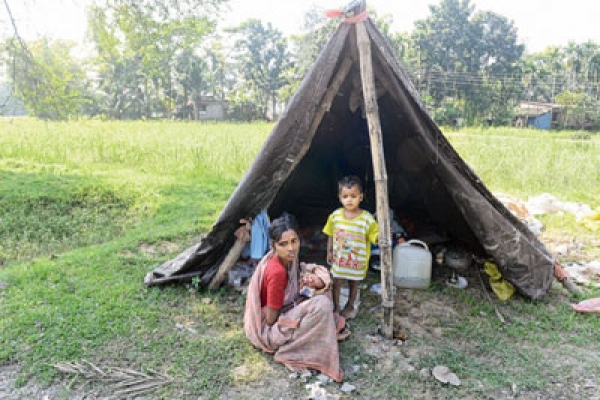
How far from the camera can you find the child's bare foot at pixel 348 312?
3.65 meters

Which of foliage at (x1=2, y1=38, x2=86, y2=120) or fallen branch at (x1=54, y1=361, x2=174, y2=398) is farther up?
foliage at (x1=2, y1=38, x2=86, y2=120)

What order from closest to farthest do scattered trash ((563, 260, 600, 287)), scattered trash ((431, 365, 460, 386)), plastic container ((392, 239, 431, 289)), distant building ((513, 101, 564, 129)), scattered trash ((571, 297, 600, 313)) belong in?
scattered trash ((431, 365, 460, 386)), scattered trash ((571, 297, 600, 313)), plastic container ((392, 239, 431, 289)), scattered trash ((563, 260, 600, 287)), distant building ((513, 101, 564, 129))

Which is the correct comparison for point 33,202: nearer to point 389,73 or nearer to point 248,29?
point 389,73

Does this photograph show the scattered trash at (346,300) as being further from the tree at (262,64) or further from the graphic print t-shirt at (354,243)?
the tree at (262,64)

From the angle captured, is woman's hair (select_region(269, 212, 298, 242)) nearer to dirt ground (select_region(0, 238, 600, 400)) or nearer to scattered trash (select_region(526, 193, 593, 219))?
dirt ground (select_region(0, 238, 600, 400))

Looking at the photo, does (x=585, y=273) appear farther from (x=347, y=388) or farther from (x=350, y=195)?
(x=347, y=388)

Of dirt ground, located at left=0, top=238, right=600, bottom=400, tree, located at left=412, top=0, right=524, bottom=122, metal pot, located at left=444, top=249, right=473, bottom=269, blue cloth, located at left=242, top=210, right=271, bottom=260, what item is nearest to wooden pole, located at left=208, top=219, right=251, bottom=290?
blue cloth, located at left=242, top=210, right=271, bottom=260

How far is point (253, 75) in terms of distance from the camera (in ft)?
121

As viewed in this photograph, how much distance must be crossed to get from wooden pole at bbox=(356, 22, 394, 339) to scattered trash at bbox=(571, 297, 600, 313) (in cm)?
182

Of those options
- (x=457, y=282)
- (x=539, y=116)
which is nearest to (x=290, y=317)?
(x=457, y=282)

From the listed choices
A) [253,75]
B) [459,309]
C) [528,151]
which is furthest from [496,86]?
[459,309]

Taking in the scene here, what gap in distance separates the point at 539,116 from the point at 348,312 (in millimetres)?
34929

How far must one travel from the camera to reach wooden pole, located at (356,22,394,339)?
3.24m

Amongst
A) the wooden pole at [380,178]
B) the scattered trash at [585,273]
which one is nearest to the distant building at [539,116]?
the scattered trash at [585,273]
